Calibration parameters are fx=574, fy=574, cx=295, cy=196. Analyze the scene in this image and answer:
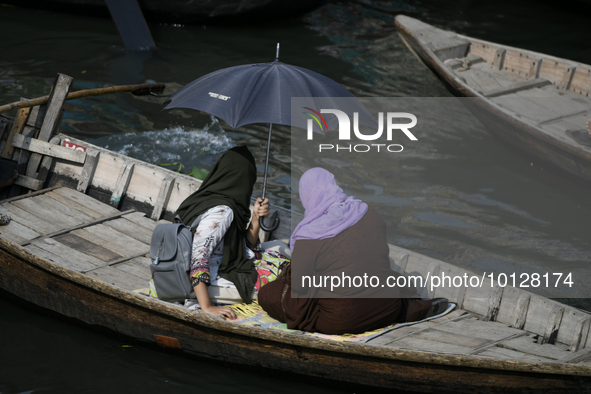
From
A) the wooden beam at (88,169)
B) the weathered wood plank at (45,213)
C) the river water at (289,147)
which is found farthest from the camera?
the wooden beam at (88,169)

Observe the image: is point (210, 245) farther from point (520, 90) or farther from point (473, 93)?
point (520, 90)

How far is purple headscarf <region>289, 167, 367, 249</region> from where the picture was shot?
3385mm

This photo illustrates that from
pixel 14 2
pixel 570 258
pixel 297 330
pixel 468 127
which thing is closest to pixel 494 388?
pixel 297 330

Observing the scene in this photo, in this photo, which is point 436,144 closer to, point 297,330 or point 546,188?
point 546,188

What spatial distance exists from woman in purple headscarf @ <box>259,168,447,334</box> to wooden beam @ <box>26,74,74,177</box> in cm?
313

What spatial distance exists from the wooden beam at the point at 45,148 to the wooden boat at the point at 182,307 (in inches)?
0.5

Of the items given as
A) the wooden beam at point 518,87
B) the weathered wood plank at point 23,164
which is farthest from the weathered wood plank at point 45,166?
the wooden beam at point 518,87

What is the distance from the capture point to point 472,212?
22.1 feet

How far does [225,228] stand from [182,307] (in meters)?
0.60

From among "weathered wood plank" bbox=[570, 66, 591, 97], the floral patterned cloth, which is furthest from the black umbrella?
"weathered wood plank" bbox=[570, 66, 591, 97]

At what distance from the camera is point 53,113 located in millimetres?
5547

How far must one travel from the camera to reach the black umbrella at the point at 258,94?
371 centimetres

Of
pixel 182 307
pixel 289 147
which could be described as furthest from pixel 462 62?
pixel 182 307

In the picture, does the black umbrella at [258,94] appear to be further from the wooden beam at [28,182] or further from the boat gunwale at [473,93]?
the boat gunwale at [473,93]
